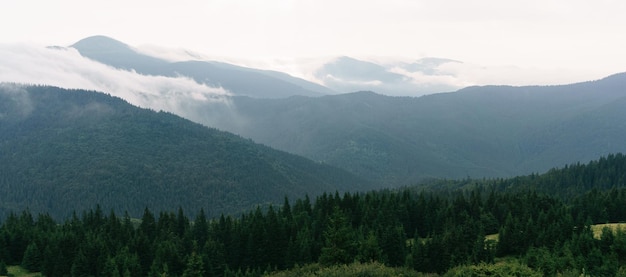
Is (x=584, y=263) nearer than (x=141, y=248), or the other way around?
(x=584, y=263)

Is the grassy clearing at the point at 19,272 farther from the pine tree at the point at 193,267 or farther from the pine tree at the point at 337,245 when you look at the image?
the pine tree at the point at 337,245

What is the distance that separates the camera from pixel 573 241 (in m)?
84.2

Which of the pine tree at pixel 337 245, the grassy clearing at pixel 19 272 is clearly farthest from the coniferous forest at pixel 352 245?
the grassy clearing at pixel 19 272

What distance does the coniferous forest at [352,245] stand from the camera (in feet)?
268

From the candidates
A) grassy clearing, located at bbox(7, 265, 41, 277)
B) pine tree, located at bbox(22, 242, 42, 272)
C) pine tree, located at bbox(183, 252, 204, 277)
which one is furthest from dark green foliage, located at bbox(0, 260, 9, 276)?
pine tree, located at bbox(183, 252, 204, 277)

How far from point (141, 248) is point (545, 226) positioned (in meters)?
79.8

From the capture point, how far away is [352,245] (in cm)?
8712

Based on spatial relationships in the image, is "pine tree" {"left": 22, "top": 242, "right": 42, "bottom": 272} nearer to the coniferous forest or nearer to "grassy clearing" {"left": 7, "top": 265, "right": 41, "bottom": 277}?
the coniferous forest

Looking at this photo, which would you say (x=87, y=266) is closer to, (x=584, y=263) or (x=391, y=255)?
(x=391, y=255)

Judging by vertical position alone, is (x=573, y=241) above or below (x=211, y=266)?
above

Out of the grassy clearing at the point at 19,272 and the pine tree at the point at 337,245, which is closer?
the pine tree at the point at 337,245

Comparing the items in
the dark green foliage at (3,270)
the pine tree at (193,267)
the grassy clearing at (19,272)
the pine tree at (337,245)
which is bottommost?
the grassy clearing at (19,272)

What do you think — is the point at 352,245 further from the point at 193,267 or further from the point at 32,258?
the point at 32,258

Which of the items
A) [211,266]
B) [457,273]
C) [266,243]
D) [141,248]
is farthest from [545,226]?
[141,248]
